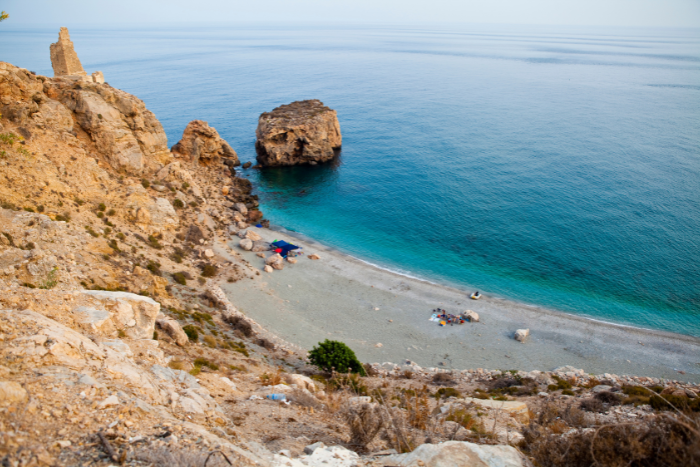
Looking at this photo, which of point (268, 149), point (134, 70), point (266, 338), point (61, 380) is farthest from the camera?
point (134, 70)

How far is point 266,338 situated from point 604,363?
982 inches

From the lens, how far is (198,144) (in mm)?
55844

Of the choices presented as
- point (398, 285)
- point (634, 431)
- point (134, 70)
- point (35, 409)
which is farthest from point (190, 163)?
point (134, 70)

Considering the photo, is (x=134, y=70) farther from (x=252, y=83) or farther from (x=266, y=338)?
(x=266, y=338)

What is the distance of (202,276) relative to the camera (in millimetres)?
33438

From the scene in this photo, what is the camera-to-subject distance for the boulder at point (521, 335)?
30547 millimetres

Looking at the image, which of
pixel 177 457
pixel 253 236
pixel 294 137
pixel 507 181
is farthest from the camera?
pixel 294 137

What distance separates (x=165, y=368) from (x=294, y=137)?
185 ft

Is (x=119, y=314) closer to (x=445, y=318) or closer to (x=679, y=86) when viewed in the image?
(x=445, y=318)

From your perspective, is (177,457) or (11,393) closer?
(11,393)

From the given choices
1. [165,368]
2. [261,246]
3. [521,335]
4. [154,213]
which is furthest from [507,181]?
[165,368]

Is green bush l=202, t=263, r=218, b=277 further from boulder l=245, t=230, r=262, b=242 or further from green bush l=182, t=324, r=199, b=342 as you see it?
green bush l=182, t=324, r=199, b=342

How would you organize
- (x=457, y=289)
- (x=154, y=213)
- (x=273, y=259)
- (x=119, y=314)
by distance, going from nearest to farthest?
(x=119, y=314)
(x=154, y=213)
(x=457, y=289)
(x=273, y=259)

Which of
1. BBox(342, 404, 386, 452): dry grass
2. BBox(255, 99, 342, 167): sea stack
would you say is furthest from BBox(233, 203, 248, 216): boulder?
BBox(342, 404, 386, 452): dry grass
